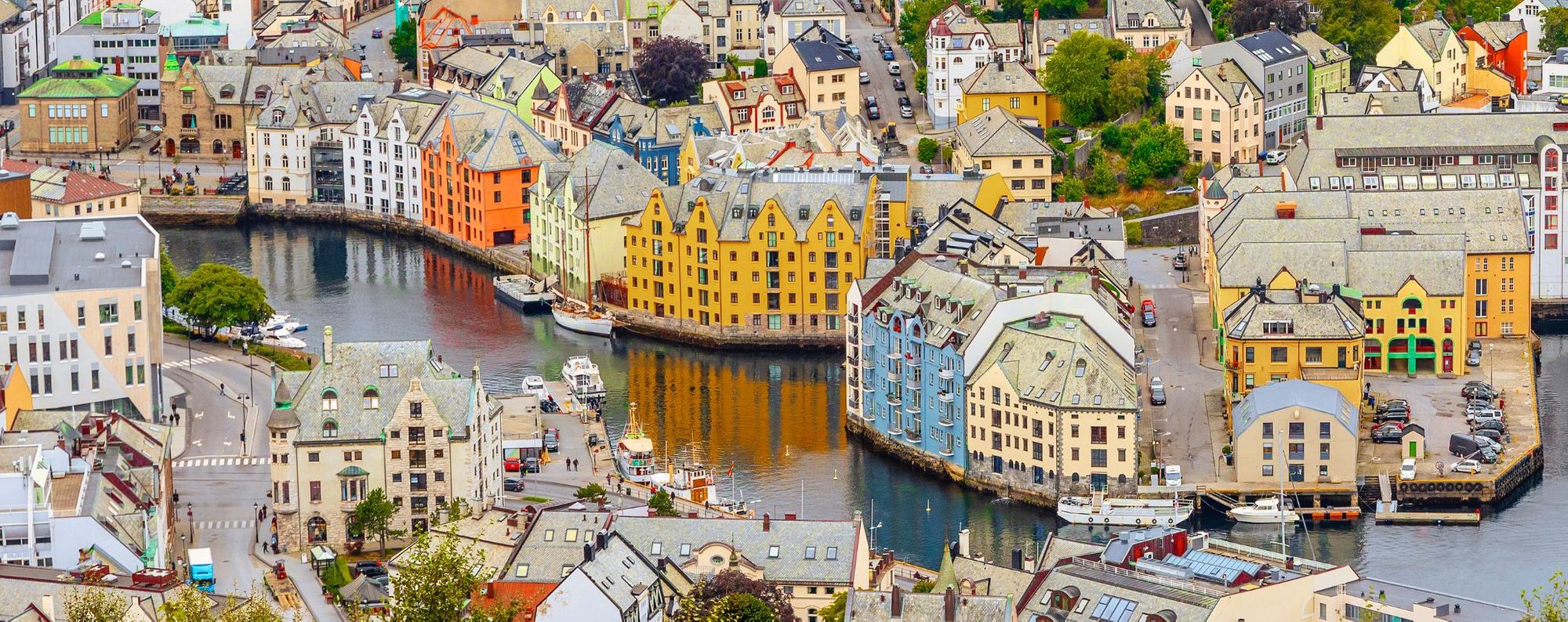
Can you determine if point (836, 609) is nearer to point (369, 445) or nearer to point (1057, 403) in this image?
point (369, 445)

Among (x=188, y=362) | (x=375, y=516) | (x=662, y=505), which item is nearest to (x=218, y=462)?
(x=375, y=516)

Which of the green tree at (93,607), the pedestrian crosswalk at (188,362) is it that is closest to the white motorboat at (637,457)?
the pedestrian crosswalk at (188,362)

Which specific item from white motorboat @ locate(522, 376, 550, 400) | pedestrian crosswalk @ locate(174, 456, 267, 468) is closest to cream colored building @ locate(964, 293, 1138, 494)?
white motorboat @ locate(522, 376, 550, 400)

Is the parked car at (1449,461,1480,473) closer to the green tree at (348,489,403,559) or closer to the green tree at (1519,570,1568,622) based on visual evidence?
the green tree at (1519,570,1568,622)

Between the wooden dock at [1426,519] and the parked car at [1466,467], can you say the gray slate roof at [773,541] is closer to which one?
the wooden dock at [1426,519]

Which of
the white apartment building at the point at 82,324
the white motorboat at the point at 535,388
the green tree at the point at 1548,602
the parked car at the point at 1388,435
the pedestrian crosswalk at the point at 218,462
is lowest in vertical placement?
the green tree at the point at 1548,602
